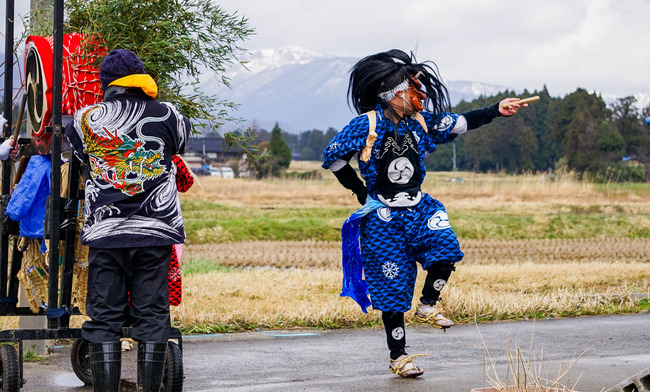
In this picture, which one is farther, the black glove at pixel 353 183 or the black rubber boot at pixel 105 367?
the black glove at pixel 353 183

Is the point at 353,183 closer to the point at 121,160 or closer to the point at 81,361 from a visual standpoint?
the point at 121,160

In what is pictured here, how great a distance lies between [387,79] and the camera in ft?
18.7

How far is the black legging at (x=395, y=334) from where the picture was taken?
5.55 meters

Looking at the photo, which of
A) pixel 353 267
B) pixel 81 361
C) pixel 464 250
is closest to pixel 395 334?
pixel 353 267

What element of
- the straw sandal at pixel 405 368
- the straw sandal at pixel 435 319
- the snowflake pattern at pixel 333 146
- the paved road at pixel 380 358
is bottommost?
the paved road at pixel 380 358

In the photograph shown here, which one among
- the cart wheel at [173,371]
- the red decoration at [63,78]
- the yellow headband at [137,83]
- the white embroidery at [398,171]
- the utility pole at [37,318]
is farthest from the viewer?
the utility pole at [37,318]

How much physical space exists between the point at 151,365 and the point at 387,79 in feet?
7.80

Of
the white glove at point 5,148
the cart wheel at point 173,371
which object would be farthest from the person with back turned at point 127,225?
the white glove at point 5,148

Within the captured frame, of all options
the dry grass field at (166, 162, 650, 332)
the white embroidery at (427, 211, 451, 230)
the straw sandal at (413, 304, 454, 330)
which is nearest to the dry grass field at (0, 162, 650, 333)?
the dry grass field at (166, 162, 650, 332)

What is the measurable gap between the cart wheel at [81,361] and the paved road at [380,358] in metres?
0.07

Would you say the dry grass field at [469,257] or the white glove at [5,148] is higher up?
the white glove at [5,148]

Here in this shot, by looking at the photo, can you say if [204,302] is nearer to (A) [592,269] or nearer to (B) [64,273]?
(B) [64,273]

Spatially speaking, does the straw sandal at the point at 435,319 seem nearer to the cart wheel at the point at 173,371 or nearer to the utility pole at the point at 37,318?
the cart wheel at the point at 173,371

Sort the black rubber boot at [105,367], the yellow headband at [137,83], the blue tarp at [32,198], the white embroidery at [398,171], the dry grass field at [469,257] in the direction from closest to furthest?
the black rubber boot at [105,367] → the yellow headband at [137,83] → the blue tarp at [32,198] → the white embroidery at [398,171] → the dry grass field at [469,257]
